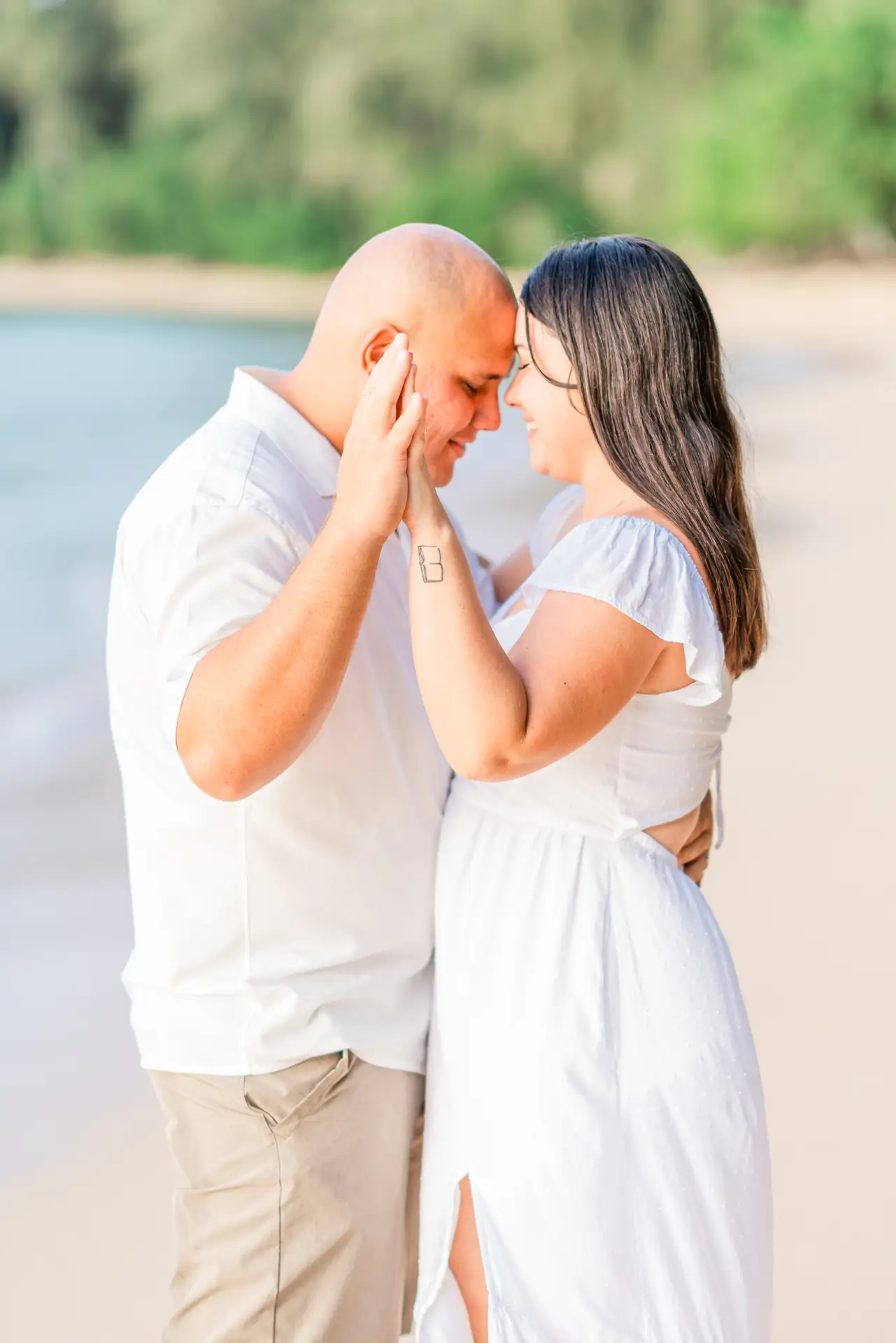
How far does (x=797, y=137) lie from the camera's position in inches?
782

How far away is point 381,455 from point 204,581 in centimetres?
23

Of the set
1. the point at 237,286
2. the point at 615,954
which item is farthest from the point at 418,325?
the point at 237,286

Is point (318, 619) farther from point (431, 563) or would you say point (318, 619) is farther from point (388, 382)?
point (388, 382)

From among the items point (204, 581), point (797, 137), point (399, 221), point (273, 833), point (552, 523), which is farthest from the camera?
point (399, 221)

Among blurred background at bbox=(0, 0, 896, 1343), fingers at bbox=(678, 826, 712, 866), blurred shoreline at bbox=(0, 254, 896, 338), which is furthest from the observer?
blurred shoreline at bbox=(0, 254, 896, 338)

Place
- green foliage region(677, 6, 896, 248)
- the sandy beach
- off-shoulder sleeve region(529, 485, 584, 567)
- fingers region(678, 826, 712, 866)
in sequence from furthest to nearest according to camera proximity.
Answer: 1. green foliage region(677, 6, 896, 248)
2. the sandy beach
3. off-shoulder sleeve region(529, 485, 584, 567)
4. fingers region(678, 826, 712, 866)

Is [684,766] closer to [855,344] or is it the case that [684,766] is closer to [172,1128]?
[172,1128]

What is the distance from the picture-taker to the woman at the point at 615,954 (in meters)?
1.62

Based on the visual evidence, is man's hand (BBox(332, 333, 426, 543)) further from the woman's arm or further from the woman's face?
the woman's face

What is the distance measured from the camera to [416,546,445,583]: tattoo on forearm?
145 centimetres

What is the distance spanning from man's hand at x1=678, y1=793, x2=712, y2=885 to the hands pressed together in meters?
0.62

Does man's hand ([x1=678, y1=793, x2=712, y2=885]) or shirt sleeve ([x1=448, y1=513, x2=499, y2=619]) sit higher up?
shirt sleeve ([x1=448, y1=513, x2=499, y2=619])

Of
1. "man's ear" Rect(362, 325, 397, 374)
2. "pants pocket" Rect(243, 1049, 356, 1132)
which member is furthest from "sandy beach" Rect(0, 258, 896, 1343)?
"pants pocket" Rect(243, 1049, 356, 1132)

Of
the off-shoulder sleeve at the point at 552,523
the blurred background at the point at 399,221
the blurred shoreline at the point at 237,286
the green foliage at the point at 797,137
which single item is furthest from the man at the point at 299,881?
the green foliage at the point at 797,137
